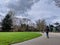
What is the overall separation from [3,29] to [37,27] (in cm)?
1059

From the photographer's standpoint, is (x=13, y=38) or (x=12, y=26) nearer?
(x=13, y=38)

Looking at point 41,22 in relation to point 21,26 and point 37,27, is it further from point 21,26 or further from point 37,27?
point 21,26

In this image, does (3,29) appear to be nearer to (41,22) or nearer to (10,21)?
(10,21)

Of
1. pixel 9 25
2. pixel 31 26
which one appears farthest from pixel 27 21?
pixel 9 25

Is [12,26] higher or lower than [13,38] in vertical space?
higher

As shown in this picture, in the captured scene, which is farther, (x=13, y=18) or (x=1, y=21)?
(x=13, y=18)

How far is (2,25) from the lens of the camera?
178ft

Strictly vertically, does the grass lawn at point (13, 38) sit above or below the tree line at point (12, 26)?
below

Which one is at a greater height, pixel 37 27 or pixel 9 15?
pixel 9 15

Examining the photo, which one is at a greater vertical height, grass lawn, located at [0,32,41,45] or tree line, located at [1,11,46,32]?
tree line, located at [1,11,46,32]

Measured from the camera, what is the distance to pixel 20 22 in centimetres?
5653

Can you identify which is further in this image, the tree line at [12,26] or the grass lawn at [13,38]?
the tree line at [12,26]

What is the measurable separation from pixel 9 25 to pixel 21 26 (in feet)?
11.7

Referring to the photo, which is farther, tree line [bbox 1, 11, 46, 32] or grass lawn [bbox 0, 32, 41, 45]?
tree line [bbox 1, 11, 46, 32]
